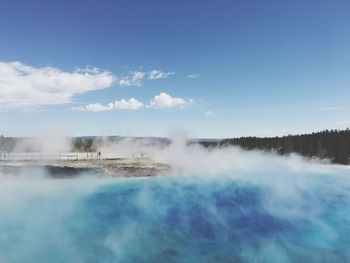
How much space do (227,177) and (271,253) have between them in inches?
989

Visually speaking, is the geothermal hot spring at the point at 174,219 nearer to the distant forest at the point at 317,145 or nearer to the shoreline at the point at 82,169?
the shoreline at the point at 82,169

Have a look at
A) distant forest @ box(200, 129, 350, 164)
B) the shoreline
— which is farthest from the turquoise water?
distant forest @ box(200, 129, 350, 164)

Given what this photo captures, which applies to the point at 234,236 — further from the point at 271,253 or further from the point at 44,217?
the point at 44,217

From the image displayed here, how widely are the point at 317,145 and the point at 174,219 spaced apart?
146ft

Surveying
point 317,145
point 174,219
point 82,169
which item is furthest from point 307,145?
point 174,219

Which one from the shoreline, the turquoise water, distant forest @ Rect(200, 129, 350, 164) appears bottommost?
the turquoise water

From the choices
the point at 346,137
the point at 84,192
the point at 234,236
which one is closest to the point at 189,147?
the point at 346,137

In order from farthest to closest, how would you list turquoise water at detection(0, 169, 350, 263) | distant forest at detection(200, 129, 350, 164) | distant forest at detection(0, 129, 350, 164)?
distant forest at detection(0, 129, 350, 164)
distant forest at detection(200, 129, 350, 164)
turquoise water at detection(0, 169, 350, 263)

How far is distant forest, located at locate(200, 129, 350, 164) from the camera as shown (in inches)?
2100

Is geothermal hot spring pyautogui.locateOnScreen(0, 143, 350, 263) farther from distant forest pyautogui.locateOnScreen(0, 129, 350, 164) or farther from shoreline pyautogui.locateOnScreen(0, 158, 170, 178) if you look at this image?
distant forest pyautogui.locateOnScreen(0, 129, 350, 164)

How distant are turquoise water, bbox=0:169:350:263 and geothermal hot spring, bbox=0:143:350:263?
51 millimetres

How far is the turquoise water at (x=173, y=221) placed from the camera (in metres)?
15.4

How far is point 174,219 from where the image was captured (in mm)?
21297

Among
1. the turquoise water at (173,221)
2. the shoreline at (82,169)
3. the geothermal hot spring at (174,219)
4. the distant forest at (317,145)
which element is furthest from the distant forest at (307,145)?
the shoreline at (82,169)
